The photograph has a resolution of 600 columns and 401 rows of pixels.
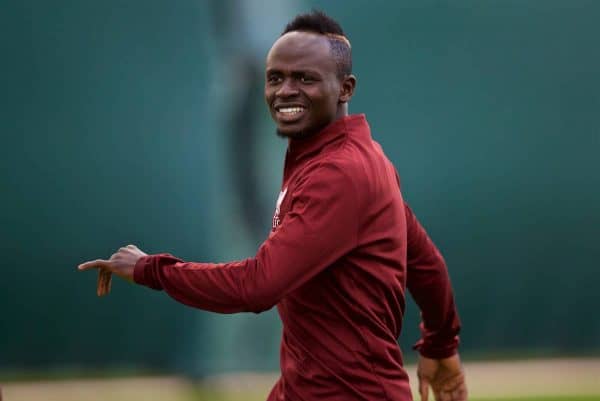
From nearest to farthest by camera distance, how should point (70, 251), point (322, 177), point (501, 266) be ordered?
1. point (322, 177)
2. point (70, 251)
3. point (501, 266)

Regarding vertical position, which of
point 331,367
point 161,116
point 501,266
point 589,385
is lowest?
point 589,385

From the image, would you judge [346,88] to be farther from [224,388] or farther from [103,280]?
[224,388]

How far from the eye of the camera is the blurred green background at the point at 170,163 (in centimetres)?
591

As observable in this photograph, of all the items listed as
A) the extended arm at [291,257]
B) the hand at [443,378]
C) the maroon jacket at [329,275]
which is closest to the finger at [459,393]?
the hand at [443,378]

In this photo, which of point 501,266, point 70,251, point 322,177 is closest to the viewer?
point 322,177

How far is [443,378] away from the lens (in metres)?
3.11

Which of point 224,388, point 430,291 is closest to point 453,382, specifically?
point 430,291

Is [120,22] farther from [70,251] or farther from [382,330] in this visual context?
[382,330]

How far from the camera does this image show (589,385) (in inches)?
239

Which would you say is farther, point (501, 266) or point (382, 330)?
point (501, 266)

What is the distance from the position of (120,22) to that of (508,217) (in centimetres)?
263

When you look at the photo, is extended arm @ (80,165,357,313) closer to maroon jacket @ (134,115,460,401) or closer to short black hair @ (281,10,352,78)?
maroon jacket @ (134,115,460,401)

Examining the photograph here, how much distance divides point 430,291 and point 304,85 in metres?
0.81

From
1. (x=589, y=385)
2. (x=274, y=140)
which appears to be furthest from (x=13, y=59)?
(x=589, y=385)
